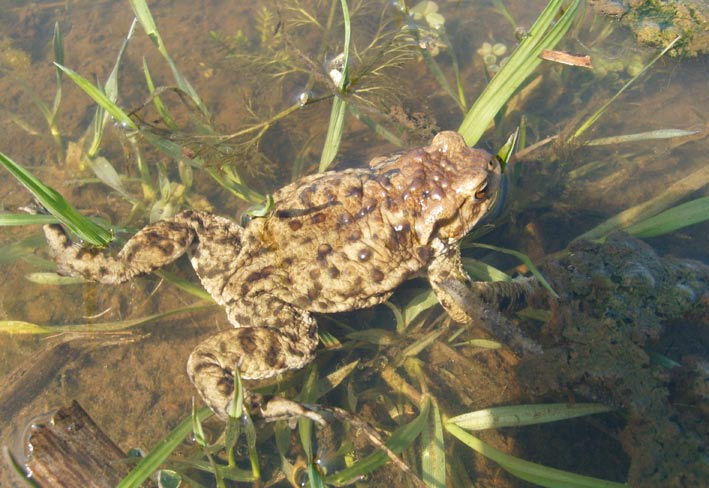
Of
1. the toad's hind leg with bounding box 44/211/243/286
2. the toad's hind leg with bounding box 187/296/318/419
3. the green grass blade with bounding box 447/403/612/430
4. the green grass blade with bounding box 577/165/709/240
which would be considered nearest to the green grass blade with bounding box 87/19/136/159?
the toad's hind leg with bounding box 44/211/243/286

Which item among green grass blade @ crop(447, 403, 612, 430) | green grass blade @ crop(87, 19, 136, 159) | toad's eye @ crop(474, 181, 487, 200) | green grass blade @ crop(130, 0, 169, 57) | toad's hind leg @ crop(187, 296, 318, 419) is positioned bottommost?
green grass blade @ crop(447, 403, 612, 430)

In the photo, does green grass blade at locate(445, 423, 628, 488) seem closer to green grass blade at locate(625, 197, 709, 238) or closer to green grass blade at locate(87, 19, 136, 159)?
green grass blade at locate(625, 197, 709, 238)

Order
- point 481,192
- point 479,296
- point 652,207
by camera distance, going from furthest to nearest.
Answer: point 652,207
point 479,296
point 481,192

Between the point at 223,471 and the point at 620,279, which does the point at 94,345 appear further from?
the point at 620,279

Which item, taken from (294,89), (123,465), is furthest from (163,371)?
(294,89)

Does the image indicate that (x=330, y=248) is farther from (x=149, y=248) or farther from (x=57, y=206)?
(x=57, y=206)

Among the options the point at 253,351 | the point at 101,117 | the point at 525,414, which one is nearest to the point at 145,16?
the point at 101,117

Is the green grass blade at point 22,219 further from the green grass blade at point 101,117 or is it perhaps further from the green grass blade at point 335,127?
the green grass blade at point 335,127

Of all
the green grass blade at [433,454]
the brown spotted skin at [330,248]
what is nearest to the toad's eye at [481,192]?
the brown spotted skin at [330,248]

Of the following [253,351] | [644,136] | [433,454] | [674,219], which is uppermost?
[253,351]
